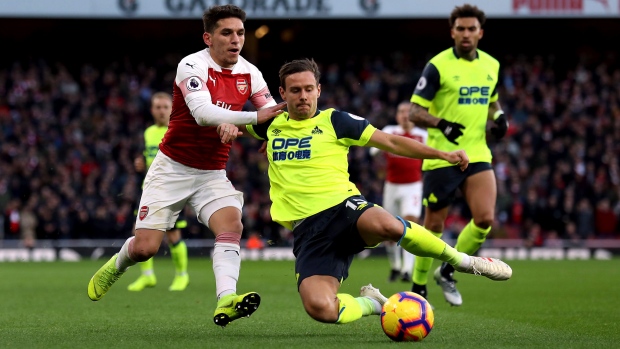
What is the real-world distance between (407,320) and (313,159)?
125cm

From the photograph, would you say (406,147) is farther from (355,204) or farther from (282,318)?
(282,318)

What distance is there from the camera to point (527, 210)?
22734 millimetres

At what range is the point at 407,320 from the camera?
6.43m

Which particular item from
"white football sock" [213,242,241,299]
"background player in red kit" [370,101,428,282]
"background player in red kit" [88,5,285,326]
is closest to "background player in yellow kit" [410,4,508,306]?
"background player in red kit" [88,5,285,326]

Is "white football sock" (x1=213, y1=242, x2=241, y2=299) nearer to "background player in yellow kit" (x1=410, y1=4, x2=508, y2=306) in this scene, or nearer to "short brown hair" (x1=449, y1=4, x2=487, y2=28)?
"background player in yellow kit" (x1=410, y1=4, x2=508, y2=306)

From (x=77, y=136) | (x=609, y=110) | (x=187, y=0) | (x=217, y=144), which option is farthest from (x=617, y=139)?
(x=217, y=144)

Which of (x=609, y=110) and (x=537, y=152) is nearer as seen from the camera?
(x=537, y=152)

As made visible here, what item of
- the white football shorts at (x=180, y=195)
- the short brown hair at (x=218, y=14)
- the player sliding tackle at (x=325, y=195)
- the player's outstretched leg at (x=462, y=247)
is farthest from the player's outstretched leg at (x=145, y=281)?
the player sliding tackle at (x=325, y=195)

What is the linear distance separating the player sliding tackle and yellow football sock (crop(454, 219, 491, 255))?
2084 millimetres

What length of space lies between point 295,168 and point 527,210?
1667cm

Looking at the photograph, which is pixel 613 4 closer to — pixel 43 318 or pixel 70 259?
pixel 70 259

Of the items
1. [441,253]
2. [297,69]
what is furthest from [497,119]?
[297,69]

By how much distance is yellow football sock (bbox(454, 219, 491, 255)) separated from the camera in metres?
8.92

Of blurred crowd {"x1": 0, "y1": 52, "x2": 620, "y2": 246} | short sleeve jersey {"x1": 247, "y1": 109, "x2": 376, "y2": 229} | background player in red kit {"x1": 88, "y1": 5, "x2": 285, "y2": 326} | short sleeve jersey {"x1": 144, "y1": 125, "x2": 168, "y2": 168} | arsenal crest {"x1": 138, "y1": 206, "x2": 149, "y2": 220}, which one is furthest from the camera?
blurred crowd {"x1": 0, "y1": 52, "x2": 620, "y2": 246}
